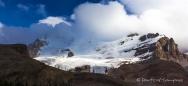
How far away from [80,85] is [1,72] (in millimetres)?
46292

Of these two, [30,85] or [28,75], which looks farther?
[28,75]

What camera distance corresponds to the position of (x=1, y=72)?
614ft

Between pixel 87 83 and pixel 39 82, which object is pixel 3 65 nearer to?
pixel 39 82

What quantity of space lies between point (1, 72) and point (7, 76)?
240 inches

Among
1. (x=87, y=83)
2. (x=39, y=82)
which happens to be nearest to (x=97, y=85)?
(x=87, y=83)

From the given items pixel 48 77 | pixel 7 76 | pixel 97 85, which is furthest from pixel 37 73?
pixel 97 85

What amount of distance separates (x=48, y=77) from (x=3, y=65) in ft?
92.5

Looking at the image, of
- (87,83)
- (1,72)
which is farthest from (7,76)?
(87,83)

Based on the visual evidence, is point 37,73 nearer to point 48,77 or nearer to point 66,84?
point 48,77

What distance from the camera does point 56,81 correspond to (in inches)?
7702

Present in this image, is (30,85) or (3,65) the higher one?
(3,65)

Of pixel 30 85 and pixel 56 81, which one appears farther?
pixel 56 81

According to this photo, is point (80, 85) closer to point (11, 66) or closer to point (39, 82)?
point (39, 82)

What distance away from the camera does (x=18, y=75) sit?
18788 cm
